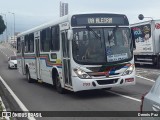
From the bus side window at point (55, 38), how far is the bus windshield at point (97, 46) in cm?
177

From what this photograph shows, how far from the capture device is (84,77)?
42.9ft

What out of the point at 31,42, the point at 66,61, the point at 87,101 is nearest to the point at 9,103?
the point at 66,61

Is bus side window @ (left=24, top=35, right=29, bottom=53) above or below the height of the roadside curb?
above

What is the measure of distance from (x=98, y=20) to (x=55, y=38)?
234 centimetres

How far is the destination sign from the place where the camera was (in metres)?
13.4

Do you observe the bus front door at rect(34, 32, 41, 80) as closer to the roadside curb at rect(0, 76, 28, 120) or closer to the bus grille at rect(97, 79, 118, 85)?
the roadside curb at rect(0, 76, 28, 120)

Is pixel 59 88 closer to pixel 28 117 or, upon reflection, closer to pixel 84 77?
pixel 84 77

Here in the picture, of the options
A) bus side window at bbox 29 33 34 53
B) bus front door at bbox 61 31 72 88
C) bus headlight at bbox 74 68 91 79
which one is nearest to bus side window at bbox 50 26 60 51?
bus front door at bbox 61 31 72 88

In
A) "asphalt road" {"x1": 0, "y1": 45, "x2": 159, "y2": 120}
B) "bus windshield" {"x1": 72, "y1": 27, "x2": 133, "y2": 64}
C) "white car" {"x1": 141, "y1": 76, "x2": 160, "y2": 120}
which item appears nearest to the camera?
"white car" {"x1": 141, "y1": 76, "x2": 160, "y2": 120}

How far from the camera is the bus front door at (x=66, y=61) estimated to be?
13.6 metres

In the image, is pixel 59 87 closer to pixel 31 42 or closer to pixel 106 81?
pixel 106 81

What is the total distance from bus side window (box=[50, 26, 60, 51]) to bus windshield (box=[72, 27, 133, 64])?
177 centimetres

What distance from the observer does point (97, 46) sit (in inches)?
523

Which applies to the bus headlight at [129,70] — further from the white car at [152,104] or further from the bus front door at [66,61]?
the white car at [152,104]
